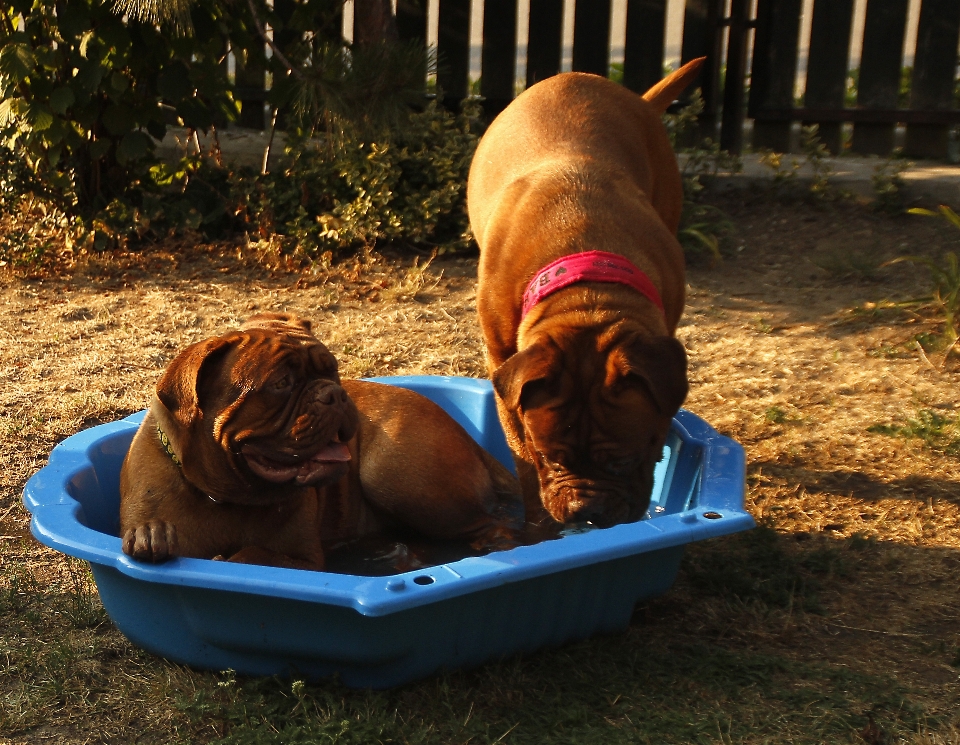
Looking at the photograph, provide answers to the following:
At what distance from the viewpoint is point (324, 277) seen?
21.2 ft

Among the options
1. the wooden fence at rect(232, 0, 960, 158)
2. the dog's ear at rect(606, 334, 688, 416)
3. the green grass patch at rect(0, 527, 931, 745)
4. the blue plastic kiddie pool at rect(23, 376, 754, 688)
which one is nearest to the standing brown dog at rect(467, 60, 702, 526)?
the dog's ear at rect(606, 334, 688, 416)

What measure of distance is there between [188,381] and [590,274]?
126 cm

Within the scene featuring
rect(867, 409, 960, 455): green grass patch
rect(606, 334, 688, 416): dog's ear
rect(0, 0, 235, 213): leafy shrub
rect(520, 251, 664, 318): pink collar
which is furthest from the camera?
rect(0, 0, 235, 213): leafy shrub

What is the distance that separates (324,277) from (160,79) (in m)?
1.43

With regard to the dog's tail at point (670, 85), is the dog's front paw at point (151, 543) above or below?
below

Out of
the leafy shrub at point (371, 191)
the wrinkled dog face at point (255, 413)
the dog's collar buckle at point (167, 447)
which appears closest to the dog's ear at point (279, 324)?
the wrinkled dog face at point (255, 413)

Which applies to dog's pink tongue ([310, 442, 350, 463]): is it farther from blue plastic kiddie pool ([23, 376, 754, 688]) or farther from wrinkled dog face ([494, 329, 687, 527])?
wrinkled dog face ([494, 329, 687, 527])

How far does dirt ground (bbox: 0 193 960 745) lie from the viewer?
324 cm

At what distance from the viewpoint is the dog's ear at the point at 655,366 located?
3127 millimetres

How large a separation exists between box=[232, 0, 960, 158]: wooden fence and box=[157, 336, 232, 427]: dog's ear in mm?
5317

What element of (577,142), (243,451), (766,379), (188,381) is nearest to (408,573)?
(243,451)

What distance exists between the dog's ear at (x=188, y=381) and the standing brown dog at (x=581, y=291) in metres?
0.80

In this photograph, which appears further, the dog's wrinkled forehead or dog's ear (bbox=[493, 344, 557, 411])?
dog's ear (bbox=[493, 344, 557, 411])

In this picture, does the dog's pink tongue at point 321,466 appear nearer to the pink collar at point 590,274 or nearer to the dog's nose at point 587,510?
the dog's nose at point 587,510
